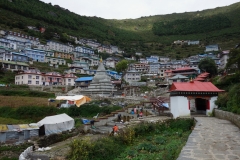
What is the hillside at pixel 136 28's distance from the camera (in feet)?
320

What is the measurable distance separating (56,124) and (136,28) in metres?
159

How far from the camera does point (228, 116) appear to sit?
14242 millimetres

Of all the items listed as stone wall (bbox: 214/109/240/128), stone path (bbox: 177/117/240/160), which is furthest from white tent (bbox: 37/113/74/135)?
stone path (bbox: 177/117/240/160)

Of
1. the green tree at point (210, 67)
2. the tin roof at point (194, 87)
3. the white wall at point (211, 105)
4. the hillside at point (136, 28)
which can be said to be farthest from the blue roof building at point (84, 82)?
the white wall at point (211, 105)

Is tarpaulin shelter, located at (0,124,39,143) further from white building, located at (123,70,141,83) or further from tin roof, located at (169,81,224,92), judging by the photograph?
white building, located at (123,70,141,83)

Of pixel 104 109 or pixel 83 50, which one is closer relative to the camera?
pixel 104 109

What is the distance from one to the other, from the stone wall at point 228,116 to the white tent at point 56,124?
595 inches

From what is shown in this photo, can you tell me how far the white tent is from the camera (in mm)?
21217

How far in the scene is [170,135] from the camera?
1177 cm

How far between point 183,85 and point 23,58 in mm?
57887

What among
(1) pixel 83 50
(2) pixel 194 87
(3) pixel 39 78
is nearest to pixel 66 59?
(1) pixel 83 50

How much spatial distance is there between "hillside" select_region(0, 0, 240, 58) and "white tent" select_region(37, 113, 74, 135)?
235 ft

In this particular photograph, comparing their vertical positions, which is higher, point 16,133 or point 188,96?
point 188,96

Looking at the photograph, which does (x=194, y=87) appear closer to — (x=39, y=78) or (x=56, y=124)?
(x=56, y=124)
